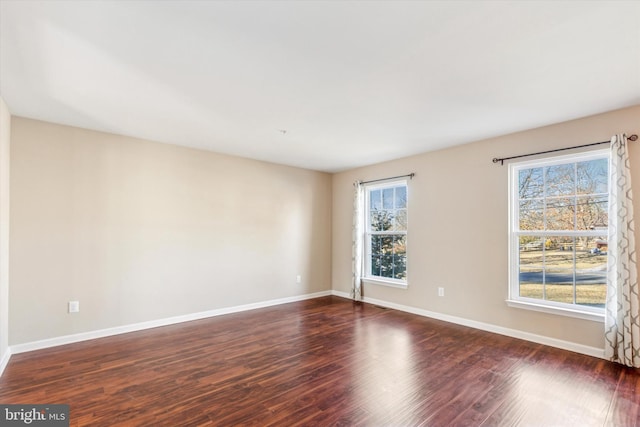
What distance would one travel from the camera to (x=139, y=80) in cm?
247

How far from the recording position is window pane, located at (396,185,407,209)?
513 centimetres

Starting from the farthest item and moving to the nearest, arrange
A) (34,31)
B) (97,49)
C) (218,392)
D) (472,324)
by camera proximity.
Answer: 1. (472,324)
2. (218,392)
3. (97,49)
4. (34,31)

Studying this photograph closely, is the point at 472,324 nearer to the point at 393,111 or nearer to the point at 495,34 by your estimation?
the point at 393,111

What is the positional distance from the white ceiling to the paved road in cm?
170

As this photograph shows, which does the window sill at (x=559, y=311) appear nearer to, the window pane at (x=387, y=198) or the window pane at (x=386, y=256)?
the window pane at (x=386, y=256)

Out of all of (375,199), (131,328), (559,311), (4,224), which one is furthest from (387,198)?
(4,224)

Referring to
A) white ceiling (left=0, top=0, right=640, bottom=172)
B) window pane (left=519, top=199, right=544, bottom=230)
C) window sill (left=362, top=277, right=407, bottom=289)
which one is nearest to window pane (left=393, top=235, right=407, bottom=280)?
window sill (left=362, top=277, right=407, bottom=289)

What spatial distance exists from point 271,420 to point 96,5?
106 inches

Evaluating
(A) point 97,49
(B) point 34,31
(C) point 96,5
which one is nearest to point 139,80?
(A) point 97,49

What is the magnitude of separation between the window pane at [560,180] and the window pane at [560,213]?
8 cm

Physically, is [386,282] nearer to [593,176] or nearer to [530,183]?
[530,183]

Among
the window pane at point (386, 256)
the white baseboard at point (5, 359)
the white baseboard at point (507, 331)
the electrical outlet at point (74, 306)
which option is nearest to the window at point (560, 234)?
the white baseboard at point (507, 331)

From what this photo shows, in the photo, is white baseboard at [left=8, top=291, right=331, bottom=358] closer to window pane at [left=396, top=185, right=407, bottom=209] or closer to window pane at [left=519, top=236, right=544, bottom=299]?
window pane at [left=396, top=185, right=407, bottom=209]

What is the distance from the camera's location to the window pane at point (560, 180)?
345cm
